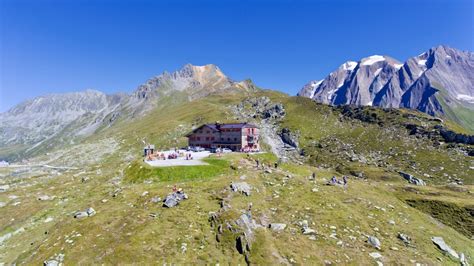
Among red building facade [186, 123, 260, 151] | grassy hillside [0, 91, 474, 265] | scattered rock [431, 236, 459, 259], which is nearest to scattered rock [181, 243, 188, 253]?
grassy hillside [0, 91, 474, 265]

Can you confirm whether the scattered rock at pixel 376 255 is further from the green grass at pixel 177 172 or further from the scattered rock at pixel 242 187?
the green grass at pixel 177 172

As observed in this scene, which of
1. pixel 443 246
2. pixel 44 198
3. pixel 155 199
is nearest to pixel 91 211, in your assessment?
pixel 155 199

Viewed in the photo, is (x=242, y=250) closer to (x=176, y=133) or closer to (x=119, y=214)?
(x=119, y=214)

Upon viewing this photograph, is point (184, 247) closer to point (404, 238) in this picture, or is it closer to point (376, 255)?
point (376, 255)

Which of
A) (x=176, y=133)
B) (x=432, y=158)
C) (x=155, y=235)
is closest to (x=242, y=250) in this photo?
(x=155, y=235)

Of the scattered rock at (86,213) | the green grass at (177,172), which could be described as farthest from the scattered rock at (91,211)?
the green grass at (177,172)

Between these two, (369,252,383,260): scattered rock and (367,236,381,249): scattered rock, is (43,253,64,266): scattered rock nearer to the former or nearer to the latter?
(369,252,383,260): scattered rock
